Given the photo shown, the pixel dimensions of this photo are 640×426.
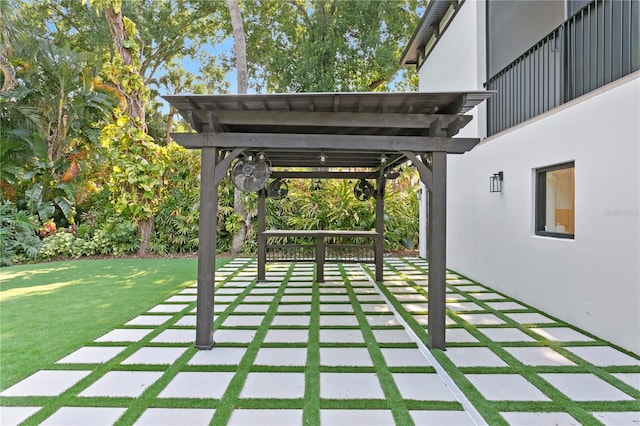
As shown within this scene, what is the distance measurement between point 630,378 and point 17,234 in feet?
37.7

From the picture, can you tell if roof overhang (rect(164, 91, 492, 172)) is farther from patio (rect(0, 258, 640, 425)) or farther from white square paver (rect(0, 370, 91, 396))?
white square paver (rect(0, 370, 91, 396))

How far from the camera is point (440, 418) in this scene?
7.45 ft

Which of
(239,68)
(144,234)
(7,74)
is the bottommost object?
(144,234)

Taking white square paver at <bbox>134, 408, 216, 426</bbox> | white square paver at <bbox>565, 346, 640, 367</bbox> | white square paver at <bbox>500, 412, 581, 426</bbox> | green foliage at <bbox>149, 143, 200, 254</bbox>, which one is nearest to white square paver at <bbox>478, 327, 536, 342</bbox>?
white square paver at <bbox>565, 346, 640, 367</bbox>

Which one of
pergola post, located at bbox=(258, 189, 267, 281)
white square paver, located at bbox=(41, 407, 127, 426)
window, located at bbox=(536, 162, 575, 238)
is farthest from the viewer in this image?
pergola post, located at bbox=(258, 189, 267, 281)

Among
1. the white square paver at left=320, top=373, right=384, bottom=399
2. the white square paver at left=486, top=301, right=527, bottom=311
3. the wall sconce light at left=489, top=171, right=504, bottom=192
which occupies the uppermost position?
the wall sconce light at left=489, top=171, right=504, bottom=192

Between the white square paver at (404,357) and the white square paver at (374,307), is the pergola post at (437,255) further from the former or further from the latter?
the white square paver at (374,307)

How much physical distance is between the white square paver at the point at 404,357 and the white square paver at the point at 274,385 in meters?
0.85

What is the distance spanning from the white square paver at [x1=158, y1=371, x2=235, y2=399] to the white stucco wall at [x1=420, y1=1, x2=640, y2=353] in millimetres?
3735

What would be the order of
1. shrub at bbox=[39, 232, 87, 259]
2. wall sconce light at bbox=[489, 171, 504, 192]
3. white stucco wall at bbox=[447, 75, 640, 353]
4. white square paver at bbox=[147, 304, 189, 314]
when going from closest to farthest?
white stucco wall at bbox=[447, 75, 640, 353] < white square paver at bbox=[147, 304, 189, 314] < wall sconce light at bbox=[489, 171, 504, 192] < shrub at bbox=[39, 232, 87, 259]

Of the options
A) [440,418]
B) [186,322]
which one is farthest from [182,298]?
[440,418]

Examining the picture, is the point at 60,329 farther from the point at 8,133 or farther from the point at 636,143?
the point at 8,133

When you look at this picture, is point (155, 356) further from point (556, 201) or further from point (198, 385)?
point (556, 201)

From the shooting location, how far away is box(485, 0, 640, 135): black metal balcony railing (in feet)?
12.3
